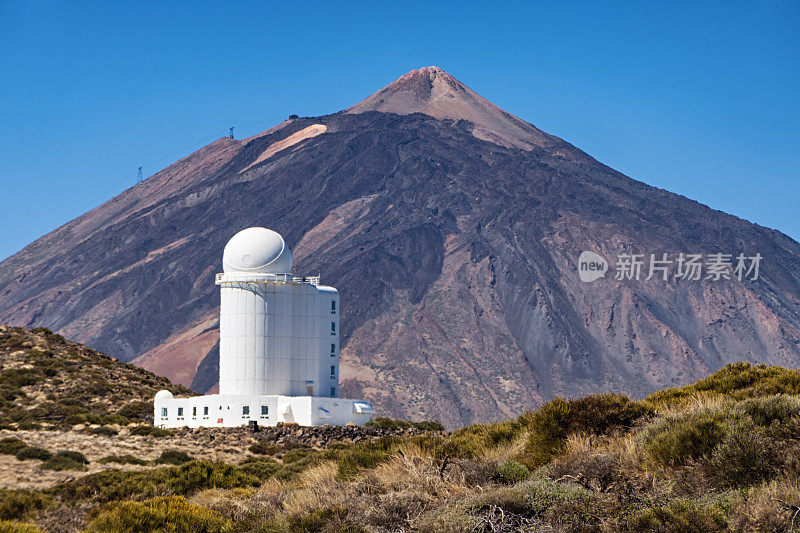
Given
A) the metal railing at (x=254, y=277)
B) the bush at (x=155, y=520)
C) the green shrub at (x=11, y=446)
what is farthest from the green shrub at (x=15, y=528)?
the metal railing at (x=254, y=277)

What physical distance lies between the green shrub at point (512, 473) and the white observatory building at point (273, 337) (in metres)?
34.7

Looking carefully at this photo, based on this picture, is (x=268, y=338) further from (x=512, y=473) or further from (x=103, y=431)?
(x=512, y=473)

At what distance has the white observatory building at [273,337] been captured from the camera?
49844 mm

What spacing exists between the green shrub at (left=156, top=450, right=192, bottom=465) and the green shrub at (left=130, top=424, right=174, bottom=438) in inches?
214

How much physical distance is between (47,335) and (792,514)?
56.7 meters

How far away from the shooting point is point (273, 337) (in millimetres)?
50500

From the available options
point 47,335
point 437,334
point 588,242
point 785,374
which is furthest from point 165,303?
point 785,374

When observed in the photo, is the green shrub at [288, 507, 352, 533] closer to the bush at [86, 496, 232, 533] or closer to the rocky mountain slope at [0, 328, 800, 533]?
the rocky mountain slope at [0, 328, 800, 533]

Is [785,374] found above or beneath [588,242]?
beneath

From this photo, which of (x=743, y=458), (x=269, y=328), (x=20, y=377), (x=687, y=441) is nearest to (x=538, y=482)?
(x=687, y=441)

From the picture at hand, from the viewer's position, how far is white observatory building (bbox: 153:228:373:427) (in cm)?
4984

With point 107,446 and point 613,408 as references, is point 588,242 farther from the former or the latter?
point 613,408

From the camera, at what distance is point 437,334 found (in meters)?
156

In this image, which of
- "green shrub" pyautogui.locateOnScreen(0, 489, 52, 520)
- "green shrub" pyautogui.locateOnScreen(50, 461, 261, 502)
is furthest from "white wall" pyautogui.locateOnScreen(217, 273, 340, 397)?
"green shrub" pyautogui.locateOnScreen(0, 489, 52, 520)
